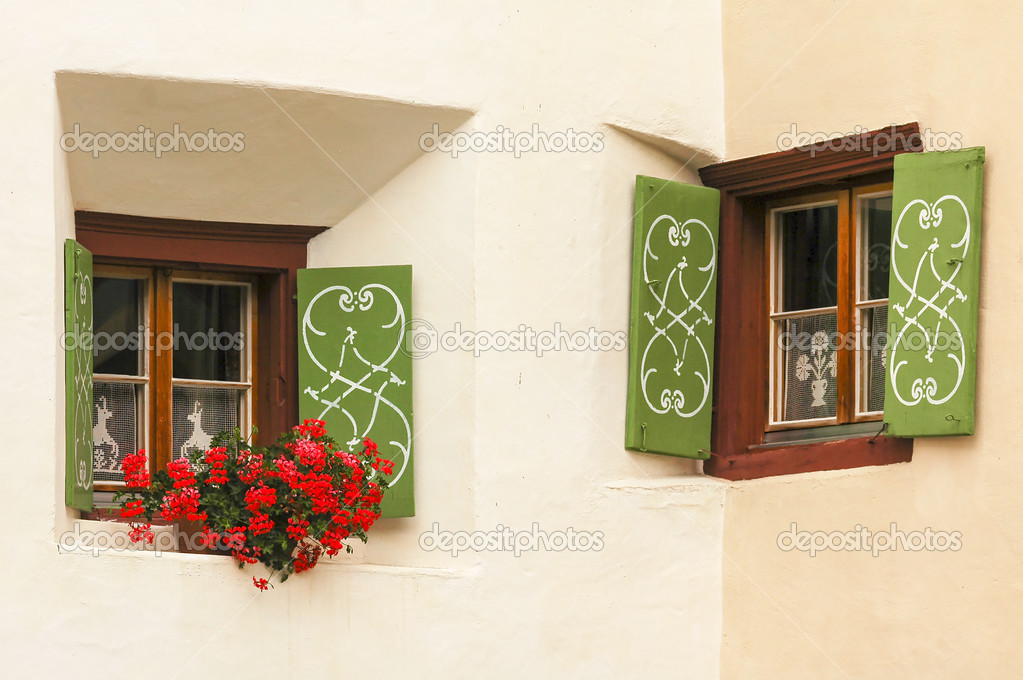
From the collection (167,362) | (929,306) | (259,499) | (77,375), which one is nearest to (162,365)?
(167,362)

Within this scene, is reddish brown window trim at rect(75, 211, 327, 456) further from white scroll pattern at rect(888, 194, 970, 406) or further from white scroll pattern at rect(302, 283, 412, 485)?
white scroll pattern at rect(888, 194, 970, 406)

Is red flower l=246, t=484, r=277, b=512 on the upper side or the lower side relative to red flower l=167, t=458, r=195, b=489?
lower

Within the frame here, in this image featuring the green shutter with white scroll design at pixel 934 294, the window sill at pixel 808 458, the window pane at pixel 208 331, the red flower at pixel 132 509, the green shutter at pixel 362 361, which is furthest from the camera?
the window pane at pixel 208 331

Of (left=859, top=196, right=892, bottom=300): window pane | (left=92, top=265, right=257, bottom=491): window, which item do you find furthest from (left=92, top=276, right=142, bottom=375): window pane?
(left=859, top=196, right=892, bottom=300): window pane

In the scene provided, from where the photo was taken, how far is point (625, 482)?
24.1ft

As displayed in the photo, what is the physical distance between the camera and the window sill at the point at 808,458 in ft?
22.6

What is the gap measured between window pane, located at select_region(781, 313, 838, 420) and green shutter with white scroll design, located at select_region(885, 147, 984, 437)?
59 cm

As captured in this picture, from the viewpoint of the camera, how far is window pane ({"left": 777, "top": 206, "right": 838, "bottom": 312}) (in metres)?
7.54

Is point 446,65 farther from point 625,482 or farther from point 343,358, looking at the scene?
point 625,482

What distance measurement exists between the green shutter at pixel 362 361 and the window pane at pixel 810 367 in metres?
1.75

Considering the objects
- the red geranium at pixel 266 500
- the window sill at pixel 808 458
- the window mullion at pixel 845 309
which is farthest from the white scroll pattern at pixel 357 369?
the window mullion at pixel 845 309

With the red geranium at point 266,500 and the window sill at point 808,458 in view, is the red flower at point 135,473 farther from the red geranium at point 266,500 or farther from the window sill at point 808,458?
the window sill at point 808,458

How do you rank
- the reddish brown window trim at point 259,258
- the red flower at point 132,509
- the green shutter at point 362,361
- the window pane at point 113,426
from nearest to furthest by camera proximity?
1. the red flower at point 132,509
2. the green shutter at point 362,361
3. the window pane at point 113,426
4. the reddish brown window trim at point 259,258

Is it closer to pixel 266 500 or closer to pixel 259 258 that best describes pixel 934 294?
pixel 266 500
